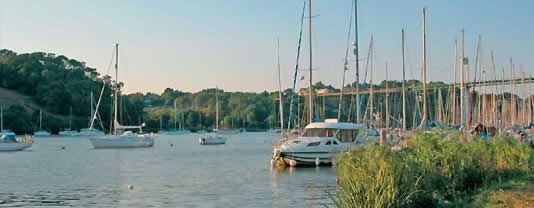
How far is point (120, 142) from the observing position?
8631cm

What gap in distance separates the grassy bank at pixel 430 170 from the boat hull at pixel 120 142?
6500 cm

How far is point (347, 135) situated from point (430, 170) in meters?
26.6

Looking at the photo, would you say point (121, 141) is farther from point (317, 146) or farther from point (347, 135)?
point (317, 146)

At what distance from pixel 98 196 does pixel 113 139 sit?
5471 cm

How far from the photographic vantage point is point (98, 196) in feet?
106

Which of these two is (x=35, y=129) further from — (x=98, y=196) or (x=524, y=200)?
(x=524, y=200)

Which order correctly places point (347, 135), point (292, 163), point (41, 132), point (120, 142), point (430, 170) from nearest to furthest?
point (430, 170)
point (292, 163)
point (347, 135)
point (120, 142)
point (41, 132)

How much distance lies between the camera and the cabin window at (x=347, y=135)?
154ft

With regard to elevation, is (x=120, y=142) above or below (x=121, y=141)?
below

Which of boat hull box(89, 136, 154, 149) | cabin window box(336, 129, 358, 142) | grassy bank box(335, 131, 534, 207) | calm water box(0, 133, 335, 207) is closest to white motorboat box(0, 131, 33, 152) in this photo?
boat hull box(89, 136, 154, 149)

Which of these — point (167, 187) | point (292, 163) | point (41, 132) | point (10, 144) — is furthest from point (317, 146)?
point (41, 132)

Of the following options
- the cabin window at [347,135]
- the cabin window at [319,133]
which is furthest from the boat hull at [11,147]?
the cabin window at [347,135]

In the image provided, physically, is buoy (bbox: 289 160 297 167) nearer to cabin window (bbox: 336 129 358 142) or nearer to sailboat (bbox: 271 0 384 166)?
sailboat (bbox: 271 0 384 166)

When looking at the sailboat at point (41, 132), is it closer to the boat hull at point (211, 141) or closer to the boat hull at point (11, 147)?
the boat hull at point (211, 141)
